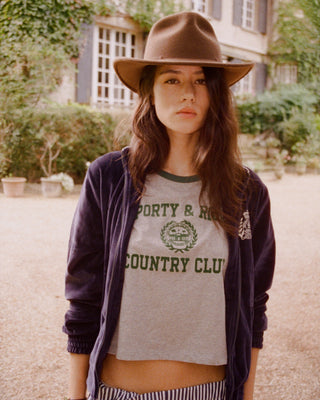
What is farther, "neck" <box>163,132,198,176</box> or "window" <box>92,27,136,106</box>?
"window" <box>92,27,136,106</box>

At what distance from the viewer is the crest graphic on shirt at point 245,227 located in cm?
134

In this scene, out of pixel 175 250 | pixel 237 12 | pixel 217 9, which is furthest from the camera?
pixel 237 12

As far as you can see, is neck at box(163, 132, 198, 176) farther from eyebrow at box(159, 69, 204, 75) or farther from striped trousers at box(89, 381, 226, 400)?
striped trousers at box(89, 381, 226, 400)

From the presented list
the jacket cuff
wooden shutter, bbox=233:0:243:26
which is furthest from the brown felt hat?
wooden shutter, bbox=233:0:243:26

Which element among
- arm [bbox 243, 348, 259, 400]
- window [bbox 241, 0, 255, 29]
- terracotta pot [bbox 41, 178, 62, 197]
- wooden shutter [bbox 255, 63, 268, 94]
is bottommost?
terracotta pot [bbox 41, 178, 62, 197]

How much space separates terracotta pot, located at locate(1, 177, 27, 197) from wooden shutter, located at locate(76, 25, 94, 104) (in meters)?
3.81

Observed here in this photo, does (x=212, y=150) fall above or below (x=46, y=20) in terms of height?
below

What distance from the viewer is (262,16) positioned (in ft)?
61.2

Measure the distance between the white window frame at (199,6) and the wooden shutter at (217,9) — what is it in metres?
0.28

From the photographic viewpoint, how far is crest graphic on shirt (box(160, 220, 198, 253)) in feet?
4.11

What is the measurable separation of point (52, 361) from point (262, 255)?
2093 millimetres

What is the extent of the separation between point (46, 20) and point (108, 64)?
3.04 metres

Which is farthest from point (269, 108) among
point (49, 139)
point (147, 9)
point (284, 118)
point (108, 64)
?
point (49, 139)

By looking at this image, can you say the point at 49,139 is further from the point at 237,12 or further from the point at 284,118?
the point at 237,12
